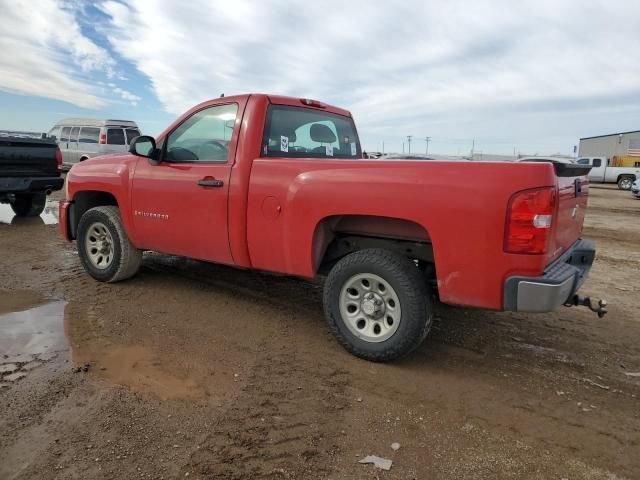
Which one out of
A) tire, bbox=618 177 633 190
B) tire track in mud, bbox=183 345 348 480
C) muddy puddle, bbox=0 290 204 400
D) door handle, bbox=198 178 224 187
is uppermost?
door handle, bbox=198 178 224 187

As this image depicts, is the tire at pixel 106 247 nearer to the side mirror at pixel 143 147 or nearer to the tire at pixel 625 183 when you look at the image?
the side mirror at pixel 143 147

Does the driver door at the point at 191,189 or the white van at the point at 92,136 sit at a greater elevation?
the white van at the point at 92,136

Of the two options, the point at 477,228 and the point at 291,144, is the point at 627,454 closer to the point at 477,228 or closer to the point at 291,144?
the point at 477,228

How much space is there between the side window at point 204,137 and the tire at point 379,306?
5.05 feet

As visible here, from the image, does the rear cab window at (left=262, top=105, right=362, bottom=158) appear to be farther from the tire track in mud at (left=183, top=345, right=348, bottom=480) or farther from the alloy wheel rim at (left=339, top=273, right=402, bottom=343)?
the tire track in mud at (left=183, top=345, right=348, bottom=480)

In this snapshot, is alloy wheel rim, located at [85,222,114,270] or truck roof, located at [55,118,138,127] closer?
alloy wheel rim, located at [85,222,114,270]

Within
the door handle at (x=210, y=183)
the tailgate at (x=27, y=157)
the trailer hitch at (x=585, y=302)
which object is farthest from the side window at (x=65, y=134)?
the trailer hitch at (x=585, y=302)

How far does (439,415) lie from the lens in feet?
9.30

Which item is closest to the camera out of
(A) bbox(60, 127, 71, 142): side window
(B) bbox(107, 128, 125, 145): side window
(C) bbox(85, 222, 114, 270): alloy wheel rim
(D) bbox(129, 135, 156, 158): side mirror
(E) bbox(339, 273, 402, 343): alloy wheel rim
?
(E) bbox(339, 273, 402, 343): alloy wheel rim

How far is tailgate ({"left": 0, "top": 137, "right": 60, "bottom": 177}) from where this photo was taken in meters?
8.32

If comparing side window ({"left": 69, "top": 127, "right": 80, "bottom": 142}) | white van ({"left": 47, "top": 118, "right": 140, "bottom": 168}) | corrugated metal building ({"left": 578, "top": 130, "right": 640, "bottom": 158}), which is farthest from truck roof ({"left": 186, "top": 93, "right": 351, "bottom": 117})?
corrugated metal building ({"left": 578, "top": 130, "right": 640, "bottom": 158})

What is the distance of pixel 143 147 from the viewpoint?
14.9 feet

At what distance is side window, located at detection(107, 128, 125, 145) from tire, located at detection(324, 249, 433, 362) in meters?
15.3

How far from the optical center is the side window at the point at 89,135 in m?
16.6
